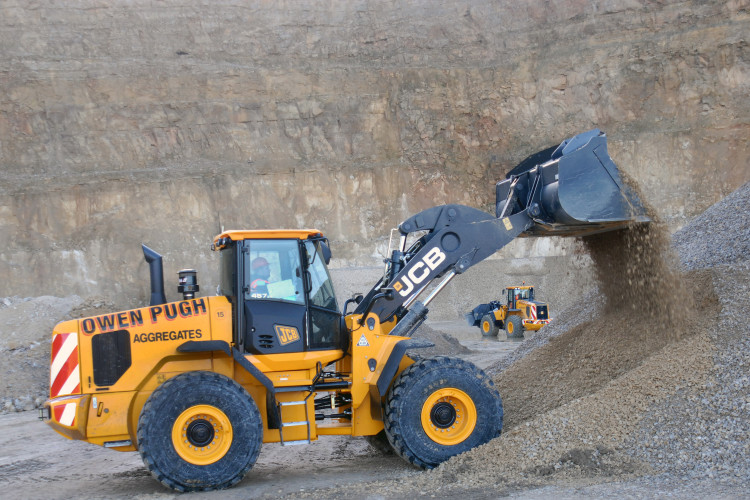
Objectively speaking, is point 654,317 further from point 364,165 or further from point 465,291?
point 364,165

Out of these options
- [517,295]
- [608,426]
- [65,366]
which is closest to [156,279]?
[65,366]

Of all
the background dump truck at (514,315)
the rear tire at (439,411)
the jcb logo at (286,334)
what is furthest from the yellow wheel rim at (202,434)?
the background dump truck at (514,315)

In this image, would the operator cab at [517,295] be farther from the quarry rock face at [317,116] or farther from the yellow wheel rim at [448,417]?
the yellow wheel rim at [448,417]

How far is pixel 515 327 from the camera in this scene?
2009 cm

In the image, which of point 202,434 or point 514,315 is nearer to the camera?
point 202,434

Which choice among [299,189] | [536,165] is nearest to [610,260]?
[536,165]

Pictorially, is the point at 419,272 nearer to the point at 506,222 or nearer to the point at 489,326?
the point at 506,222

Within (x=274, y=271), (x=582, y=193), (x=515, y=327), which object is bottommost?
(x=515, y=327)

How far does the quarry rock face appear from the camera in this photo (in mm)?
31578

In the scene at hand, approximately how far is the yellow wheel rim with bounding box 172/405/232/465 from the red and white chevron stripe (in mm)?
933

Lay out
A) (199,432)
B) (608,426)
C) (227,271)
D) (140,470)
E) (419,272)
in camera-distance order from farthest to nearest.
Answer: (140,470) → (419,272) → (227,271) → (608,426) → (199,432)

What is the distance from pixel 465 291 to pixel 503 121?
373 inches

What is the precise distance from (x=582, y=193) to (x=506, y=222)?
29.5 inches

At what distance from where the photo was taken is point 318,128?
34562 mm
